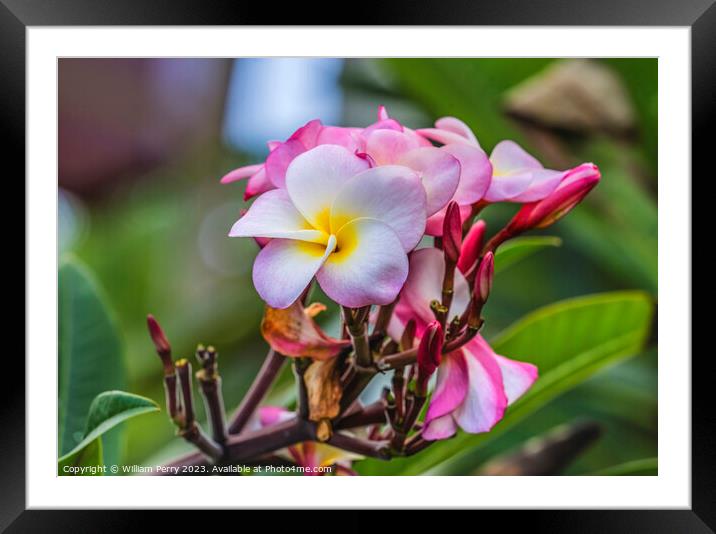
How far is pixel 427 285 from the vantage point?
23.9 inches

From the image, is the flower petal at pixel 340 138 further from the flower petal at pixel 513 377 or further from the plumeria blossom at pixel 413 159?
the flower petal at pixel 513 377

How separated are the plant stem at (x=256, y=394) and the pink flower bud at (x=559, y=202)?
0.82 ft

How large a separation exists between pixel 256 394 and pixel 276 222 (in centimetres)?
20

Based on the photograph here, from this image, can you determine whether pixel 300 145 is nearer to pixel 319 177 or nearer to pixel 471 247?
pixel 319 177

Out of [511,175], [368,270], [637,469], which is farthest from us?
[637,469]

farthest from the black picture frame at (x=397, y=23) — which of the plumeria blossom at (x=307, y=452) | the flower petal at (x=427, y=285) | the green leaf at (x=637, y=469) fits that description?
the flower petal at (x=427, y=285)

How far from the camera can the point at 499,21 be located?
2.73 feet

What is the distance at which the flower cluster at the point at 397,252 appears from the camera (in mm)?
551

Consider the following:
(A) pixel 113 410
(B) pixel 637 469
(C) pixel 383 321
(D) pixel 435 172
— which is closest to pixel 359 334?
(C) pixel 383 321

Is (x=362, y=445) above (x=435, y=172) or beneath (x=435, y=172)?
beneath

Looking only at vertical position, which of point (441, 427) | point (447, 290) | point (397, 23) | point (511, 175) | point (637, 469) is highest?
point (397, 23)

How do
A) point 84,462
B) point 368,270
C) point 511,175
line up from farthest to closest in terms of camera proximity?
1. point 84,462
2. point 511,175
3. point 368,270

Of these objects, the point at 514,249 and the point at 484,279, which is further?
the point at 514,249

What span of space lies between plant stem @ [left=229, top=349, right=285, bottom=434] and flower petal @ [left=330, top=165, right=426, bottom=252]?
0.63 feet
